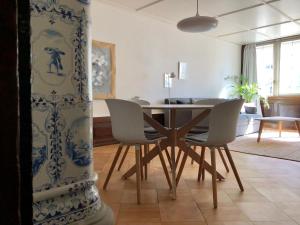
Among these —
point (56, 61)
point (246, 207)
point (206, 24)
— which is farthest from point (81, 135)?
point (206, 24)

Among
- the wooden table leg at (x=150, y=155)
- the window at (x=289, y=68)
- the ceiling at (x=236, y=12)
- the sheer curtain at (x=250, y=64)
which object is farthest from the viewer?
the sheer curtain at (x=250, y=64)

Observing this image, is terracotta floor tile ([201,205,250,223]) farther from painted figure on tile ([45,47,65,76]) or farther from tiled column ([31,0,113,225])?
painted figure on tile ([45,47,65,76])

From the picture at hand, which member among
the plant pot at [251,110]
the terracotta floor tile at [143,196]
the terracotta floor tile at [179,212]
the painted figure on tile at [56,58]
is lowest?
the terracotta floor tile at [143,196]

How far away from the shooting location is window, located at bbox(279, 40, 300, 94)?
675 cm

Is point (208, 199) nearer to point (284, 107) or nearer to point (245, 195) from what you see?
point (245, 195)

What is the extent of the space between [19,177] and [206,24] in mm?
2823

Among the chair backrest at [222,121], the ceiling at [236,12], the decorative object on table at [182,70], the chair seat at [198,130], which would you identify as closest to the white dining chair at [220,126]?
the chair backrest at [222,121]

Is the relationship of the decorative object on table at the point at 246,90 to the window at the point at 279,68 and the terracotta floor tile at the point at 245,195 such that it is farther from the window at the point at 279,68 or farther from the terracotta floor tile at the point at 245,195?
the terracotta floor tile at the point at 245,195

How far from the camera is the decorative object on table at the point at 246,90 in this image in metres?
6.35

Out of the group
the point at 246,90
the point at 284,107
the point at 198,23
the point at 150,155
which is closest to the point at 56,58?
the point at 150,155

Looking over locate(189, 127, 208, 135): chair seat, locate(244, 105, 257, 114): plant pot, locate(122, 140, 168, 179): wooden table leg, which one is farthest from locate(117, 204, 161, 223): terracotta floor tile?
locate(244, 105, 257, 114): plant pot

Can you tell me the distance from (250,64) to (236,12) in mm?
3047

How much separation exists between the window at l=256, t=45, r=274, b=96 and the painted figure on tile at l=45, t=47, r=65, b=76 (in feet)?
24.6

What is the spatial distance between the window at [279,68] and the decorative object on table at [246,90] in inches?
17.8
